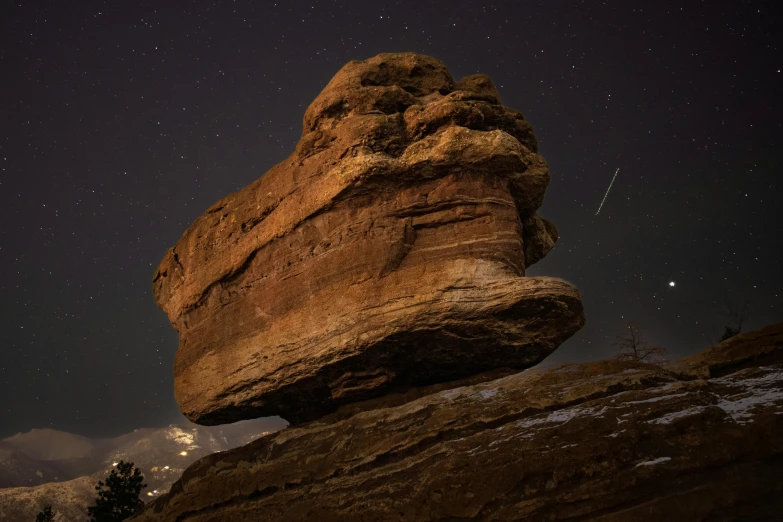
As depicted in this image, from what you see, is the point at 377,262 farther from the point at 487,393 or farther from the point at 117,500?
the point at 117,500

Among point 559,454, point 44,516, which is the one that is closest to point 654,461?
point 559,454

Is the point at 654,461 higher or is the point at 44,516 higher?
the point at 44,516

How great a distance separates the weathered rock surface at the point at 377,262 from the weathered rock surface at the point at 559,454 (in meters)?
1.94

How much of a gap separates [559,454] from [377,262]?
7539mm

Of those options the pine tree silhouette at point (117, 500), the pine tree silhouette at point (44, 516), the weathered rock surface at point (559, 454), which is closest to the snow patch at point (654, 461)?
the weathered rock surface at point (559, 454)

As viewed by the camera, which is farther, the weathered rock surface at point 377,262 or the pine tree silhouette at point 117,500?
the pine tree silhouette at point 117,500

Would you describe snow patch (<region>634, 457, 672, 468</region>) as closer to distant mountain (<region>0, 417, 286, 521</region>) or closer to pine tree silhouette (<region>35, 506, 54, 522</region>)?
pine tree silhouette (<region>35, 506, 54, 522</region>)

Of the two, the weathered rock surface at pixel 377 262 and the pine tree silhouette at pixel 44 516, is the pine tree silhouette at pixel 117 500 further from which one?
the weathered rock surface at pixel 377 262

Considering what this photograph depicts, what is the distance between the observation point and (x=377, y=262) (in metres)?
14.4

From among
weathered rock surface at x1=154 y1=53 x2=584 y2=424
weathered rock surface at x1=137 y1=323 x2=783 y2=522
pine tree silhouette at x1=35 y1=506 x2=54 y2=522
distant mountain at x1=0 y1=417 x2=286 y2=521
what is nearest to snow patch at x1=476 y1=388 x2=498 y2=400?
weathered rock surface at x1=137 y1=323 x2=783 y2=522

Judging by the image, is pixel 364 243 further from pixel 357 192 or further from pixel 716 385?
pixel 716 385

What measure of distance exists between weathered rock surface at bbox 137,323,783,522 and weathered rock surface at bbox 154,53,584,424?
76.2 inches

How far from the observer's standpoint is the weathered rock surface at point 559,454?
7684 mm

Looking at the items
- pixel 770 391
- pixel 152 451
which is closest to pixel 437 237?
pixel 770 391
